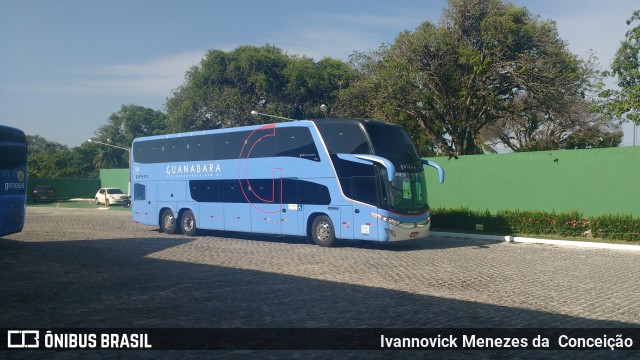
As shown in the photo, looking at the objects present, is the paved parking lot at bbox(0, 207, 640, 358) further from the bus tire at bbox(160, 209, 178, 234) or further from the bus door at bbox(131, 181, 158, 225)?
the bus door at bbox(131, 181, 158, 225)

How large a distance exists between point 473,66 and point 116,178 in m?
43.2

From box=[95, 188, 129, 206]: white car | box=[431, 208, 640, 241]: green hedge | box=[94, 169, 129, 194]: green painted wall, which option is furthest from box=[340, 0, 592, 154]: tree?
box=[94, 169, 129, 194]: green painted wall

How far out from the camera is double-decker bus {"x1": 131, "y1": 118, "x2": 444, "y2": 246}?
677 inches

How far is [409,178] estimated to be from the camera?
1770 cm

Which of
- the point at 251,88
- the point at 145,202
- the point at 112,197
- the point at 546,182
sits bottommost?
the point at 145,202

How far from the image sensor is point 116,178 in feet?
198

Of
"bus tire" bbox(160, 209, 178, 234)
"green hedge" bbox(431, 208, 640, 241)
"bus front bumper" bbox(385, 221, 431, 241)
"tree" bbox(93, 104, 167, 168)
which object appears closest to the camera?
"bus front bumper" bbox(385, 221, 431, 241)

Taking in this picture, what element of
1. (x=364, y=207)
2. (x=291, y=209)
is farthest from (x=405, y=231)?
(x=291, y=209)

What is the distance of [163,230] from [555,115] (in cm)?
2289

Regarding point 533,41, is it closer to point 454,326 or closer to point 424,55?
point 424,55

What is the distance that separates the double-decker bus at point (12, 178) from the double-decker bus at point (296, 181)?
669 cm

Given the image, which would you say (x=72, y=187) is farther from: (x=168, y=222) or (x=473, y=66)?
(x=473, y=66)

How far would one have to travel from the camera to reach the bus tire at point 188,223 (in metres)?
22.5

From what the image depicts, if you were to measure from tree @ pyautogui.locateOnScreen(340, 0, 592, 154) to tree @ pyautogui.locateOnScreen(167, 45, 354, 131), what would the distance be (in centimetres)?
2012
